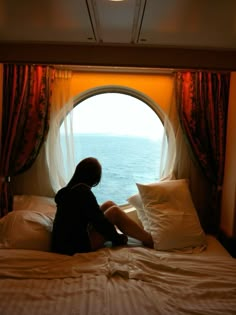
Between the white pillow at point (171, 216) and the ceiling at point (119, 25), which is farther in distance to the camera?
the white pillow at point (171, 216)

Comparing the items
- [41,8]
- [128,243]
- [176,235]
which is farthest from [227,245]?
[41,8]

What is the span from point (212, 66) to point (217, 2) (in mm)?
917

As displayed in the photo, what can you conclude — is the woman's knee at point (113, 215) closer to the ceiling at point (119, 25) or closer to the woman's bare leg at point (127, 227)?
the woman's bare leg at point (127, 227)

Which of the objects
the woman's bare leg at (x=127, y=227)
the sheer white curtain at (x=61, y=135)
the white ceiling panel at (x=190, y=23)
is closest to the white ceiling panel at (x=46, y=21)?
the white ceiling panel at (x=190, y=23)

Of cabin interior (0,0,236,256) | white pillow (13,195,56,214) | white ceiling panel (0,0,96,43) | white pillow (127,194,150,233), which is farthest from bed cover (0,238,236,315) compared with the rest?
white ceiling panel (0,0,96,43)

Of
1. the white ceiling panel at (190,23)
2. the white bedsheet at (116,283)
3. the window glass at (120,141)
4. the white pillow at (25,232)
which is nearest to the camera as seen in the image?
the white bedsheet at (116,283)

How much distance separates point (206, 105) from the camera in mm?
2979

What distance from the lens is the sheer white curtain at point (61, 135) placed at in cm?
304

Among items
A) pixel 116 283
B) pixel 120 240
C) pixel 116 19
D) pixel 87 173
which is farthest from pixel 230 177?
pixel 116 19

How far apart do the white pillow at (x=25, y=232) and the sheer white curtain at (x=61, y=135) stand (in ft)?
2.06

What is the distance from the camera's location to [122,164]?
132 inches

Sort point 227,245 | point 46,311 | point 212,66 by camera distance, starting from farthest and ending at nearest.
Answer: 1. point 227,245
2. point 212,66
3. point 46,311

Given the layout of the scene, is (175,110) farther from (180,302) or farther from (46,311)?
(46,311)

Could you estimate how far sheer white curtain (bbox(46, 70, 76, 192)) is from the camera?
3.04 m
